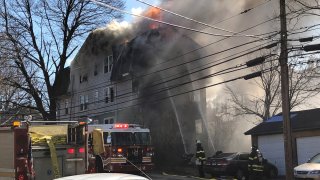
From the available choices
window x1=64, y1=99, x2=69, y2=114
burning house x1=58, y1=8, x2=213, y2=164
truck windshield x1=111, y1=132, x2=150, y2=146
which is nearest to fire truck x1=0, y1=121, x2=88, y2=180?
truck windshield x1=111, y1=132, x2=150, y2=146

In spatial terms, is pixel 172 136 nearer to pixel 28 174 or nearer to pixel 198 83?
pixel 198 83

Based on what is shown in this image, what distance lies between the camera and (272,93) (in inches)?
1431

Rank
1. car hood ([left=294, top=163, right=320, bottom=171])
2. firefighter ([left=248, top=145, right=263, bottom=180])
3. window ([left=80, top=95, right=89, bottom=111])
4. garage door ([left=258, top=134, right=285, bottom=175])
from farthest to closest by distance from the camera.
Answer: window ([left=80, top=95, right=89, bottom=111]), garage door ([left=258, top=134, right=285, bottom=175]), firefighter ([left=248, top=145, right=263, bottom=180]), car hood ([left=294, top=163, right=320, bottom=171])

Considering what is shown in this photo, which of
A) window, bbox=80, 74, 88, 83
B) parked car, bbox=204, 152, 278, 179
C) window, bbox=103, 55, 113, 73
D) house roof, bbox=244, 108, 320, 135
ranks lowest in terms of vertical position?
parked car, bbox=204, 152, 278, 179

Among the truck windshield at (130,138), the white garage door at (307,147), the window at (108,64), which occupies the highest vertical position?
the window at (108,64)

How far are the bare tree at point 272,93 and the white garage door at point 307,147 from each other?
1057 cm

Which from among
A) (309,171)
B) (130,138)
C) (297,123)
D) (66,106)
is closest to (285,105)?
(309,171)

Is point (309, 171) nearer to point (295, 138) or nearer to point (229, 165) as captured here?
point (229, 165)

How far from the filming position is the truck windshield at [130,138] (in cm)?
1952

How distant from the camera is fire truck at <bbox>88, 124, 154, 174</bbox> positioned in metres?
19.1

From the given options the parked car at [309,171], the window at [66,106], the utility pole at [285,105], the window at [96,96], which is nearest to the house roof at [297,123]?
the utility pole at [285,105]

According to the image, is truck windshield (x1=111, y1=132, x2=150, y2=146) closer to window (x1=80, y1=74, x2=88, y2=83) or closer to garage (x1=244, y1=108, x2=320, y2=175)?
garage (x1=244, y1=108, x2=320, y2=175)

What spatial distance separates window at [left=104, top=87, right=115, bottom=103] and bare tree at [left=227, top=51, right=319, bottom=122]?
30.2 feet

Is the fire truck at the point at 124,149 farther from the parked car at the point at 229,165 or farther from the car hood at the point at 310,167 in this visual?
the car hood at the point at 310,167
